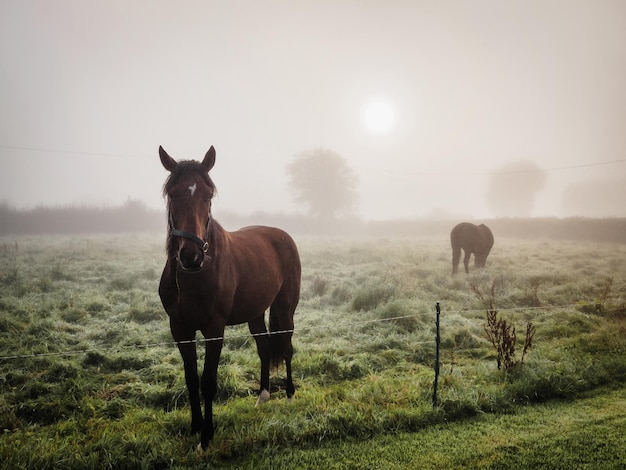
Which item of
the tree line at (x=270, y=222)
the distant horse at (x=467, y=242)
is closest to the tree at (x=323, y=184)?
the tree line at (x=270, y=222)

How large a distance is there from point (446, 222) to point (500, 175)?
2757cm

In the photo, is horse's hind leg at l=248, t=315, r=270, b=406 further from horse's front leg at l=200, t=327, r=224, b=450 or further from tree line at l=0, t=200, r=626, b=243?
tree line at l=0, t=200, r=626, b=243

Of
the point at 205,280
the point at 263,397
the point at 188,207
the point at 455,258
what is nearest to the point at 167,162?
the point at 188,207

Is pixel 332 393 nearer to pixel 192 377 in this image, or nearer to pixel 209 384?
pixel 209 384

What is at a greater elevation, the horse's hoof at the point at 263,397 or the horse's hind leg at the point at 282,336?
the horse's hind leg at the point at 282,336

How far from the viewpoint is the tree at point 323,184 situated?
48906mm

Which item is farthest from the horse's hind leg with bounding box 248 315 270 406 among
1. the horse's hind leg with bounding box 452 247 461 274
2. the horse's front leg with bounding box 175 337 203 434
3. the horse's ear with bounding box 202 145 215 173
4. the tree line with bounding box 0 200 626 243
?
the tree line with bounding box 0 200 626 243

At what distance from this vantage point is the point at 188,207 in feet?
10.0

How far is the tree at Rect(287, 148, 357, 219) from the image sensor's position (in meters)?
48.9

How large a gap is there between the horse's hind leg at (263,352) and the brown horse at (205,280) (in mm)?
12

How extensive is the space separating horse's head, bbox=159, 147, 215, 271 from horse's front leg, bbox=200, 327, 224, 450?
982 mm

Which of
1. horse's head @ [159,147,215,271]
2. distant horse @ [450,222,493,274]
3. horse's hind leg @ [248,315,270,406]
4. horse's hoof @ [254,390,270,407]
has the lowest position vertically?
horse's hoof @ [254,390,270,407]

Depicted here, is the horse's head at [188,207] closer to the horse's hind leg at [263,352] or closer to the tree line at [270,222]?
the horse's hind leg at [263,352]

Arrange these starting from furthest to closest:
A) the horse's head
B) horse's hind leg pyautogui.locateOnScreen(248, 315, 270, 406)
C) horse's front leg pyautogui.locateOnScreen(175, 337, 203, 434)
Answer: horse's hind leg pyautogui.locateOnScreen(248, 315, 270, 406), horse's front leg pyautogui.locateOnScreen(175, 337, 203, 434), the horse's head
